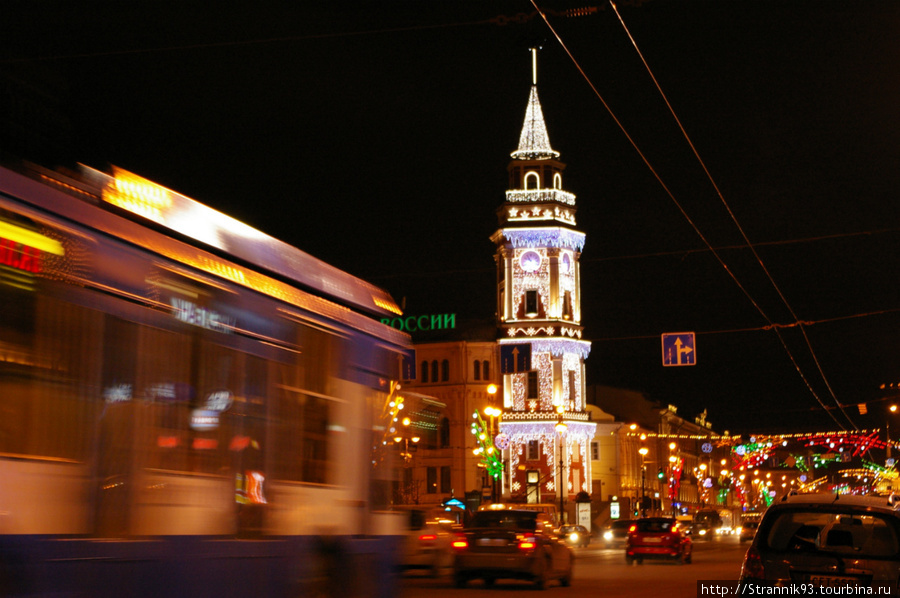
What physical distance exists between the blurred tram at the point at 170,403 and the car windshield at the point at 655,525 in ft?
68.8

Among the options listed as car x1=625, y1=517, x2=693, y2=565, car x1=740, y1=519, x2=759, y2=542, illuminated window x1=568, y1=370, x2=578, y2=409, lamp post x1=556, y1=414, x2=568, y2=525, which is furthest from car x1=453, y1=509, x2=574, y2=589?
illuminated window x1=568, y1=370, x2=578, y2=409

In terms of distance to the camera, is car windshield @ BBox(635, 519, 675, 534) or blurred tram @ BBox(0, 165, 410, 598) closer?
blurred tram @ BBox(0, 165, 410, 598)

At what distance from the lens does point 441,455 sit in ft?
262

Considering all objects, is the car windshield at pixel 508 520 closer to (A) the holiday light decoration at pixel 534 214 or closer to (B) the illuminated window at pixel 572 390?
(A) the holiday light decoration at pixel 534 214

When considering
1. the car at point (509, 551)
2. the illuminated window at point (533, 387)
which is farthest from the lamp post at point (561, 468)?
the car at point (509, 551)

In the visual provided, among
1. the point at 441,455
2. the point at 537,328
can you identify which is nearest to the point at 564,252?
the point at 537,328

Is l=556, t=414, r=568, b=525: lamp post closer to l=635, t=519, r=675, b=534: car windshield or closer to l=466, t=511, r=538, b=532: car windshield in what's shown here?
l=635, t=519, r=675, b=534: car windshield

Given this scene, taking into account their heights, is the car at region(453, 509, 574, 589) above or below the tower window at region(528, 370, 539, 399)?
below

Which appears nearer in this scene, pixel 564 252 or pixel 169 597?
pixel 169 597

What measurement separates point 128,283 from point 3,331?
1.15 m

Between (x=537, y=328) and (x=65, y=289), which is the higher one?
(x=537, y=328)

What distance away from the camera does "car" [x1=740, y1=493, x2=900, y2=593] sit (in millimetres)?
8711

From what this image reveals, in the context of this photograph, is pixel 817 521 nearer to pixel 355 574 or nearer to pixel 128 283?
pixel 355 574

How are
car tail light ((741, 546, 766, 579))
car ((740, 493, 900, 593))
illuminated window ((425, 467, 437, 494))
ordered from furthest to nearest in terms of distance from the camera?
illuminated window ((425, 467, 437, 494)), car tail light ((741, 546, 766, 579)), car ((740, 493, 900, 593))
